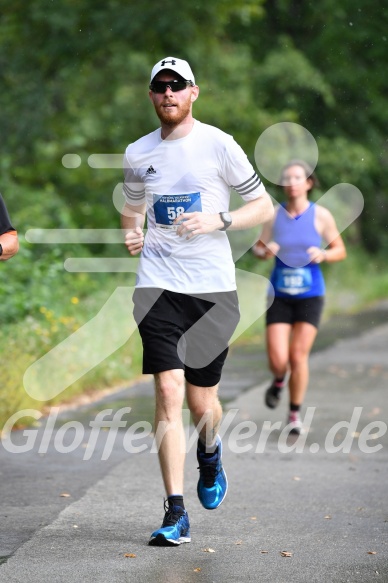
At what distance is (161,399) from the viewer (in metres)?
5.75

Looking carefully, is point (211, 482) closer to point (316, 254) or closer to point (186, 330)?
point (186, 330)

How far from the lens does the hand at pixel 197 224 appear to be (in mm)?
5664

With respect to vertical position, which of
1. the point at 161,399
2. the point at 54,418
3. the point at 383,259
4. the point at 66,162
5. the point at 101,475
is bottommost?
the point at 383,259

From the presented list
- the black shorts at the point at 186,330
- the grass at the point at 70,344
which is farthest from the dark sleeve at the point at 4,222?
the grass at the point at 70,344

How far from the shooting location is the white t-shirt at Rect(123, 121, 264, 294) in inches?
230

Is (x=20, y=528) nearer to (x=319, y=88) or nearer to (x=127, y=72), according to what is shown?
(x=127, y=72)

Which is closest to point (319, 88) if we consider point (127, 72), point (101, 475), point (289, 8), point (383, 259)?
point (289, 8)

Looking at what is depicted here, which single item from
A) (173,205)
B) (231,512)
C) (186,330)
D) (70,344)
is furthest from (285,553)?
(70,344)

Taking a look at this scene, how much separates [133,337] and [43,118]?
8687mm

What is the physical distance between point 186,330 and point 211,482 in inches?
31.2

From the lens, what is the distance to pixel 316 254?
9.23 metres

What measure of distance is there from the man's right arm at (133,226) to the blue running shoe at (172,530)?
Answer: 1244 millimetres

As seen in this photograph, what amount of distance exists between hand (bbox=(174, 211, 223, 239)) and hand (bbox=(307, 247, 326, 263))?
11.6ft

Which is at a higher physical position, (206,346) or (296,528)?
(206,346)
